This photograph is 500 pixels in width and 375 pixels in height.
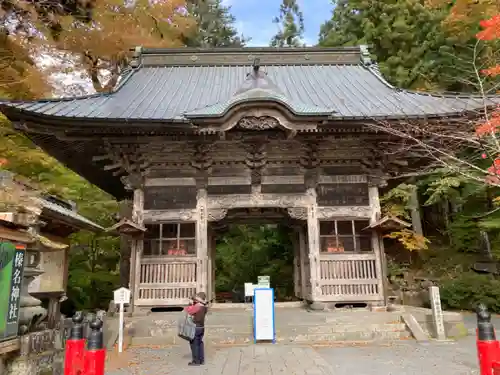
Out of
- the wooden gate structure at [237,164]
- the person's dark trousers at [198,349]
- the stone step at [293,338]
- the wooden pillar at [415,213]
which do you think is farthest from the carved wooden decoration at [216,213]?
the wooden pillar at [415,213]

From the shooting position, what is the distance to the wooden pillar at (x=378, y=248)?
30.9 ft

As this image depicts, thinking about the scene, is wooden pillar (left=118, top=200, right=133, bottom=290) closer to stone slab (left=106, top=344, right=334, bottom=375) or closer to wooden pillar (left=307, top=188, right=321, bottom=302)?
stone slab (left=106, top=344, right=334, bottom=375)

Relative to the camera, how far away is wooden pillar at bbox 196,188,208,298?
9312mm

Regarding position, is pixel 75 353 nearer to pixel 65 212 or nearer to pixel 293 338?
pixel 65 212

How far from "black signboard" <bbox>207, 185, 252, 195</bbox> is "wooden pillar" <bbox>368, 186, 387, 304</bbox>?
10.7ft

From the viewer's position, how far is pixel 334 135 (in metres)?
9.57

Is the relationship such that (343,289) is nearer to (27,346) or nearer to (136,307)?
(136,307)

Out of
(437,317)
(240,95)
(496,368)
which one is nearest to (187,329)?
(496,368)

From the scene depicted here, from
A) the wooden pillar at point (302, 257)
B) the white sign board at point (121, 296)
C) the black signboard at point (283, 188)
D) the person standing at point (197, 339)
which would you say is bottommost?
the person standing at point (197, 339)

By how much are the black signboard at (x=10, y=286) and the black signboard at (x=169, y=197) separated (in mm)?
5709

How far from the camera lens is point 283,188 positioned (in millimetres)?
9969

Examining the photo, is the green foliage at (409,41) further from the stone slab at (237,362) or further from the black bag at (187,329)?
the black bag at (187,329)

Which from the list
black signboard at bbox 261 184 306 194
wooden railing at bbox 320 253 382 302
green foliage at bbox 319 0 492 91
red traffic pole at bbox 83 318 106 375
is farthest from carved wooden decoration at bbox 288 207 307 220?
green foliage at bbox 319 0 492 91

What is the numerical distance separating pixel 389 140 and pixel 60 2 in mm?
8496
